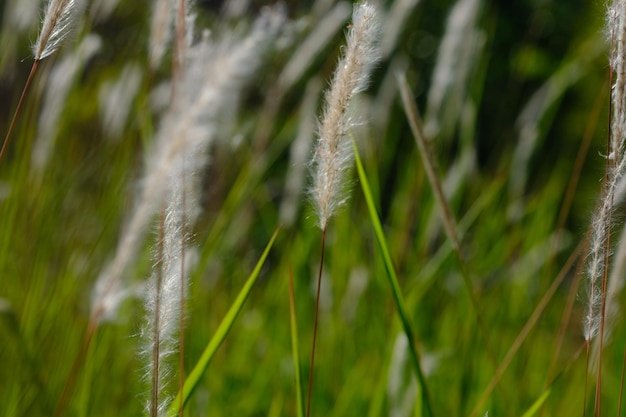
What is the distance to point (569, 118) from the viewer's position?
6914mm

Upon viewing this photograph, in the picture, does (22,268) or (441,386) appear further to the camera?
(441,386)

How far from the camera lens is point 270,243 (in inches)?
29.2

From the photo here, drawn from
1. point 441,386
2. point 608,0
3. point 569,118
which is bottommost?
point 569,118

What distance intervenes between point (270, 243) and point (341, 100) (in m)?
0.17

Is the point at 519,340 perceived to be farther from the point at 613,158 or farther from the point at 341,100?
the point at 341,100

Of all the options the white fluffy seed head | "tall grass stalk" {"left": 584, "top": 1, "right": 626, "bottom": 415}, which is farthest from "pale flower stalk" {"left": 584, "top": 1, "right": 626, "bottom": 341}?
the white fluffy seed head

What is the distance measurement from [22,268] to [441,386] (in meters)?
0.84

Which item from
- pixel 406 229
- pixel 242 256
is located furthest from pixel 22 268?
pixel 242 256

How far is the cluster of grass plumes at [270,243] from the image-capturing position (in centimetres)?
68

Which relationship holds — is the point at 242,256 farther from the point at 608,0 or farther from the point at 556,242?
the point at 608,0

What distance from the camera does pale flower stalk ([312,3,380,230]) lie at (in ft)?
2.11

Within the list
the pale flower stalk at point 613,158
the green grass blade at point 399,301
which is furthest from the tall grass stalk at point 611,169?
the green grass blade at point 399,301

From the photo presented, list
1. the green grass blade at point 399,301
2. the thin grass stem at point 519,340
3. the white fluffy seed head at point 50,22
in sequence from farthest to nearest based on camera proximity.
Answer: the thin grass stem at point 519,340 < the green grass blade at point 399,301 < the white fluffy seed head at point 50,22

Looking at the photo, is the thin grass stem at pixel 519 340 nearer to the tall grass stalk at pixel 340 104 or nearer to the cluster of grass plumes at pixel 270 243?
the cluster of grass plumes at pixel 270 243
